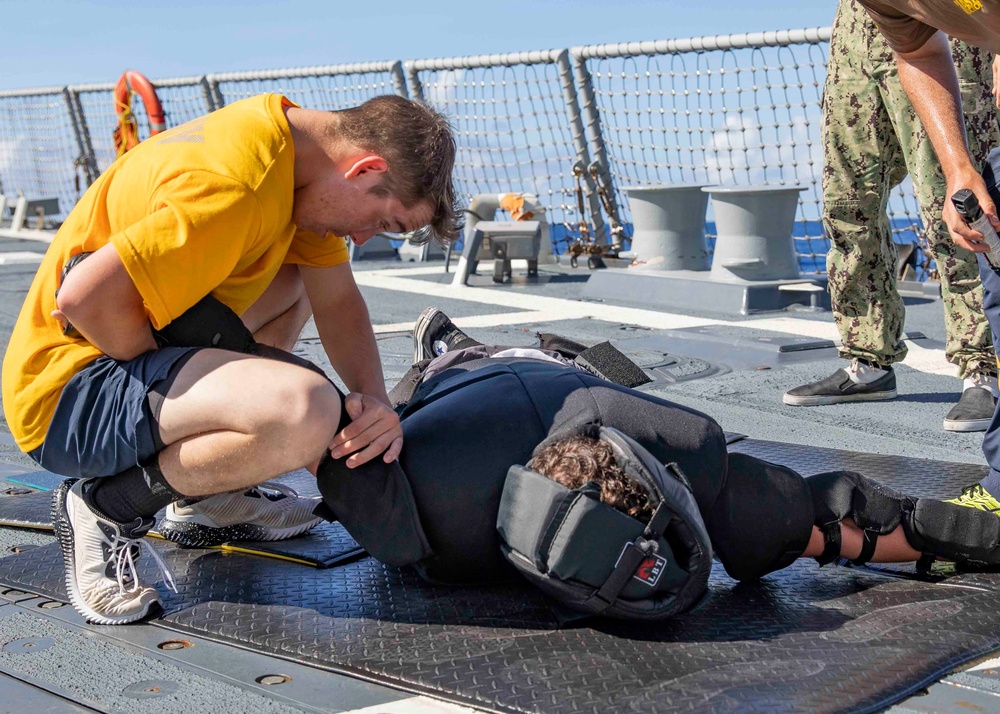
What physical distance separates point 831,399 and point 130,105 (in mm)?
8342

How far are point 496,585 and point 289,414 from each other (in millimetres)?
561

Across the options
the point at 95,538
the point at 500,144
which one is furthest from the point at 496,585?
the point at 500,144

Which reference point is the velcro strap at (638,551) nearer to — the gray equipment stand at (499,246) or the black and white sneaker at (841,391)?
the black and white sneaker at (841,391)

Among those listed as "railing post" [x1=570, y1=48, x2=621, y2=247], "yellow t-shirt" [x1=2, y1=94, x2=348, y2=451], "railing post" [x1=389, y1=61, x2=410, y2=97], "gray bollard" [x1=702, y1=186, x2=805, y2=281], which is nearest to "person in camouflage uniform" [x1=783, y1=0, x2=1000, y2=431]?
"gray bollard" [x1=702, y1=186, x2=805, y2=281]

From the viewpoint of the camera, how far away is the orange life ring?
10.0 meters

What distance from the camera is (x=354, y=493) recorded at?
2018 mm

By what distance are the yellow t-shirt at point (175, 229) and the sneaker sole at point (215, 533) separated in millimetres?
440

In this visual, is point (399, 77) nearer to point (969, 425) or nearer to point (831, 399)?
point (831, 399)

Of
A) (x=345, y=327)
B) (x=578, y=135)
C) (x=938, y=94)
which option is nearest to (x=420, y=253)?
(x=578, y=135)

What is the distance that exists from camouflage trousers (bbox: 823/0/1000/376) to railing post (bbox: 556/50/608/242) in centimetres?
464

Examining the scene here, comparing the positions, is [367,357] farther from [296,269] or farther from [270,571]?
[270,571]

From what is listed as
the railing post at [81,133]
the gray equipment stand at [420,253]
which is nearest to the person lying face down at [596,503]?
the gray equipment stand at [420,253]

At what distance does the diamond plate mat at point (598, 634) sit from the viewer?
1.70 metres

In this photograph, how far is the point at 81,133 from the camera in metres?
13.9
